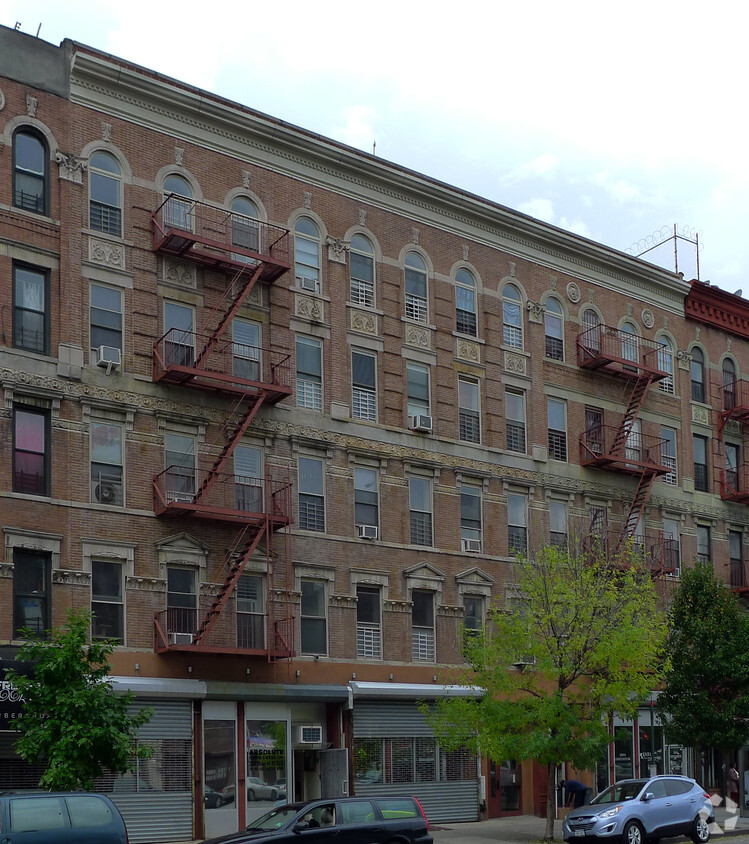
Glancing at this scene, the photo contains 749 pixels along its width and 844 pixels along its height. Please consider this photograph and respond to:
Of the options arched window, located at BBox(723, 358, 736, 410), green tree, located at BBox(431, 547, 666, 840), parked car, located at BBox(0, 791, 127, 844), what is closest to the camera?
parked car, located at BBox(0, 791, 127, 844)

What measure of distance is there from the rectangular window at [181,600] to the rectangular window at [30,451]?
3.82 metres

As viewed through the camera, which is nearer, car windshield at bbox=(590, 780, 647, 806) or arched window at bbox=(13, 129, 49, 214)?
car windshield at bbox=(590, 780, 647, 806)

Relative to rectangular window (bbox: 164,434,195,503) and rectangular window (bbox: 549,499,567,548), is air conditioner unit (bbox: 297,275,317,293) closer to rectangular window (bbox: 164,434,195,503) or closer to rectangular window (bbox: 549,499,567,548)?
rectangular window (bbox: 164,434,195,503)

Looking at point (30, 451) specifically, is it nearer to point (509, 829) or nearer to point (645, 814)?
point (509, 829)

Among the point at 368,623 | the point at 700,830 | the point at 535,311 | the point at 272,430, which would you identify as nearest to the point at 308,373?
the point at 272,430

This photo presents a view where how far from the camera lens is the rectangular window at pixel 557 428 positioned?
4059 cm

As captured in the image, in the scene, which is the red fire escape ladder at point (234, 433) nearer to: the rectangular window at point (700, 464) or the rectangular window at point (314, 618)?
the rectangular window at point (314, 618)

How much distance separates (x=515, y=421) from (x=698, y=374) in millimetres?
10022

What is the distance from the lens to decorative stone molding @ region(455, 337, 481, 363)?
38.3m

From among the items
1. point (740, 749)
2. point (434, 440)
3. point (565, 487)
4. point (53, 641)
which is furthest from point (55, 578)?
point (740, 749)

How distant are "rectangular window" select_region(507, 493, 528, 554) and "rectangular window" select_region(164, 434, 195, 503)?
36.0ft

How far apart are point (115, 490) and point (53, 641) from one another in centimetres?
457

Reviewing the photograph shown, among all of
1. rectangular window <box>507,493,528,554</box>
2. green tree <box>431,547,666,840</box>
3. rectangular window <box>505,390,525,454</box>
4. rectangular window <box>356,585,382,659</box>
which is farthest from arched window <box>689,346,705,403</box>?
rectangular window <box>356,585,382,659</box>

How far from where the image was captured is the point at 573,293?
42.2 meters
